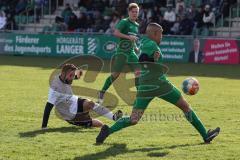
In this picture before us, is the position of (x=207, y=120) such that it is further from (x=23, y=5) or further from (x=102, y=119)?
(x=23, y=5)

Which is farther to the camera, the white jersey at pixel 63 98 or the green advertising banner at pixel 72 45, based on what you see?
the green advertising banner at pixel 72 45

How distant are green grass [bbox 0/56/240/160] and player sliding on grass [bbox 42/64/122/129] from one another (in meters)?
0.17

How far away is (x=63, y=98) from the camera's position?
10445 millimetres

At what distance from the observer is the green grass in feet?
27.7

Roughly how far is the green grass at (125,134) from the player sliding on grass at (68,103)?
17 centimetres

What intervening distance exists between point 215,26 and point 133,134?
68.0 ft

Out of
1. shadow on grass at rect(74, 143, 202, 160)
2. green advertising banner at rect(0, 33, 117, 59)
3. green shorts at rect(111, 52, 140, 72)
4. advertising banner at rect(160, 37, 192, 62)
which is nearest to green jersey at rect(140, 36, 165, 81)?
shadow on grass at rect(74, 143, 202, 160)

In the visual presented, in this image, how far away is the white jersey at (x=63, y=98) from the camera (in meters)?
10.4

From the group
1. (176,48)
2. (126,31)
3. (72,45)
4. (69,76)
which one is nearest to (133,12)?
(126,31)

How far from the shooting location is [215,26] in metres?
30.0

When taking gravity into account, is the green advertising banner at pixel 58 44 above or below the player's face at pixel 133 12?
below

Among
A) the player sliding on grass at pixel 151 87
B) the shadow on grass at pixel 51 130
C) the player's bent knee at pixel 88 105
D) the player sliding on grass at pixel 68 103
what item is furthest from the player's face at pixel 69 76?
the player sliding on grass at pixel 151 87

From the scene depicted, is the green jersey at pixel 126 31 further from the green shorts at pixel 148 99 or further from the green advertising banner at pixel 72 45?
the green advertising banner at pixel 72 45

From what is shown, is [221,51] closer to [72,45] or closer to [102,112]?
[72,45]
